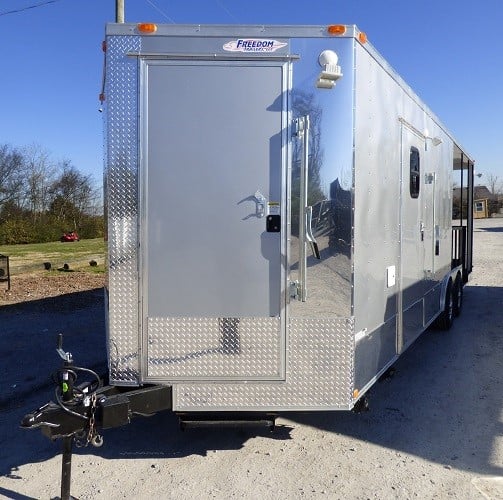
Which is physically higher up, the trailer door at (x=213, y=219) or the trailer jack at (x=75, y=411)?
the trailer door at (x=213, y=219)

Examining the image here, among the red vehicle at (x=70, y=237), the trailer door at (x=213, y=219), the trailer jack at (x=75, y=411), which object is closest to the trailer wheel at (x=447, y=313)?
the trailer door at (x=213, y=219)

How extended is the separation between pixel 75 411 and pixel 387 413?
9.01 feet

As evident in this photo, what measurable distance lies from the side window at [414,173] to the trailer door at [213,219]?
6.20 feet

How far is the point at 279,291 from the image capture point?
10.7 ft

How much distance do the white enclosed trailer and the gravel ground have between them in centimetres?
50

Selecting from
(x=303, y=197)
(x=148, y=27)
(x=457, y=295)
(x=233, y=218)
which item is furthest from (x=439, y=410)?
(x=457, y=295)

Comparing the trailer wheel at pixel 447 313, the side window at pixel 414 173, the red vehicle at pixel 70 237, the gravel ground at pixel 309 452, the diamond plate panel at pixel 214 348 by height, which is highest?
the side window at pixel 414 173

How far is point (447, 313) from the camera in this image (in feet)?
24.0

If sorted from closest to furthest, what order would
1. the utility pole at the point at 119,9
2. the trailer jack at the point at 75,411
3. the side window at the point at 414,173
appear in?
1. the trailer jack at the point at 75,411
2. the side window at the point at 414,173
3. the utility pole at the point at 119,9

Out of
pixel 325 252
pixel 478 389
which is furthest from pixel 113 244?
pixel 478 389

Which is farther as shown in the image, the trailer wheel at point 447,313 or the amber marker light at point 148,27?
the trailer wheel at point 447,313

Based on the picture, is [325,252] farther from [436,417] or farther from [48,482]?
[48,482]

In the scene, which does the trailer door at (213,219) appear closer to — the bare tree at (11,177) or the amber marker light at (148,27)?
the amber marker light at (148,27)

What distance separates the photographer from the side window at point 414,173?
4598 mm
